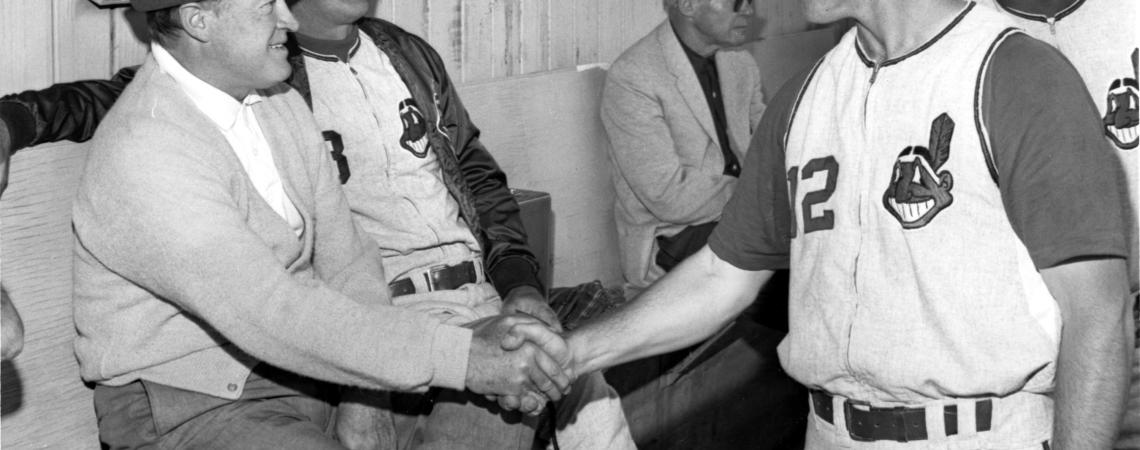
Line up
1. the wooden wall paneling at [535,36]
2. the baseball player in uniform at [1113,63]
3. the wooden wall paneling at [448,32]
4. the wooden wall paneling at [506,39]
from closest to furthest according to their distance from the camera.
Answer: the baseball player in uniform at [1113,63], the wooden wall paneling at [448,32], the wooden wall paneling at [506,39], the wooden wall paneling at [535,36]

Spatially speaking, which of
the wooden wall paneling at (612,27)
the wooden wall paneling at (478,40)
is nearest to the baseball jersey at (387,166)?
the wooden wall paneling at (478,40)

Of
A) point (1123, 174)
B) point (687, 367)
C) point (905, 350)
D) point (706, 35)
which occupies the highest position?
point (706, 35)

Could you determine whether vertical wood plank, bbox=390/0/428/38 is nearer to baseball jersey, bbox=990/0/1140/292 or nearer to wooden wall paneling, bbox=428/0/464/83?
wooden wall paneling, bbox=428/0/464/83

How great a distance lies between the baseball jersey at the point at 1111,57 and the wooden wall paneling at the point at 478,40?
5.79 feet

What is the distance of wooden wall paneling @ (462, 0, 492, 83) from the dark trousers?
2013mm

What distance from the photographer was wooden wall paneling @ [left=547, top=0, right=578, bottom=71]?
516 cm

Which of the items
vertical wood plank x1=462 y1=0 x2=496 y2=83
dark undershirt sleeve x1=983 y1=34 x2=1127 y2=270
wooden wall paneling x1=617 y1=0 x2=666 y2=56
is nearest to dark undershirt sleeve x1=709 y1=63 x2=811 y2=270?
dark undershirt sleeve x1=983 y1=34 x2=1127 y2=270

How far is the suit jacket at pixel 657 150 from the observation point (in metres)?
4.90

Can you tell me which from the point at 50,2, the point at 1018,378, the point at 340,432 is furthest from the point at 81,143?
the point at 1018,378

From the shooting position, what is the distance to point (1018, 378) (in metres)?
2.45

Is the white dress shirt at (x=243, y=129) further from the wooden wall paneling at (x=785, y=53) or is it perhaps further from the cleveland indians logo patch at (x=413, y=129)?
the wooden wall paneling at (x=785, y=53)

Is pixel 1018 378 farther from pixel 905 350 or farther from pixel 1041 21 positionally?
pixel 1041 21

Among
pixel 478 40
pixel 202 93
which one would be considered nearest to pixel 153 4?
pixel 202 93

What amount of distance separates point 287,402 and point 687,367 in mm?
2034
